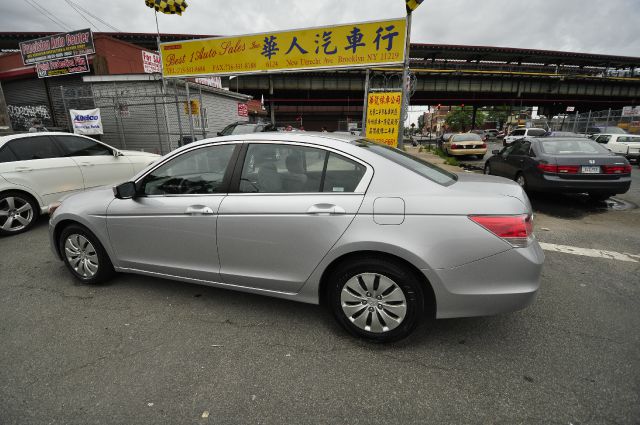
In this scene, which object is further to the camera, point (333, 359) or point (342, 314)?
point (342, 314)

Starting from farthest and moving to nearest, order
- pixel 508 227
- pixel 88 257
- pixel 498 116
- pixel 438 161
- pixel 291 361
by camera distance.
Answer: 1. pixel 498 116
2. pixel 438 161
3. pixel 88 257
4. pixel 291 361
5. pixel 508 227

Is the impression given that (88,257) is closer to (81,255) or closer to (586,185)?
(81,255)

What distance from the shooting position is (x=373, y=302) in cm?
238

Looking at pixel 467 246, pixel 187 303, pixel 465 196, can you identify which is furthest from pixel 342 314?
pixel 187 303

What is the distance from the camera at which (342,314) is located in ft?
8.22

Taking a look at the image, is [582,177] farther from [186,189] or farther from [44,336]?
[44,336]

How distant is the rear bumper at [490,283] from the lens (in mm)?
2141

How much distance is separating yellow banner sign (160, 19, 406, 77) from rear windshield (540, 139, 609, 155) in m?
3.52

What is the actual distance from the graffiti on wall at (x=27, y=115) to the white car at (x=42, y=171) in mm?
13289

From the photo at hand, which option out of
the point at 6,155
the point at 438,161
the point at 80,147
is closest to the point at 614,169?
the point at 438,161

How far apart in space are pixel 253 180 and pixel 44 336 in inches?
81.7

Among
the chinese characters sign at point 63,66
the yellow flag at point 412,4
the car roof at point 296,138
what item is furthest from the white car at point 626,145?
the chinese characters sign at point 63,66

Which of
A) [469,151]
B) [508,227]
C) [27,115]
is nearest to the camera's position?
[508,227]

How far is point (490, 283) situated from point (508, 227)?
0.39 m
